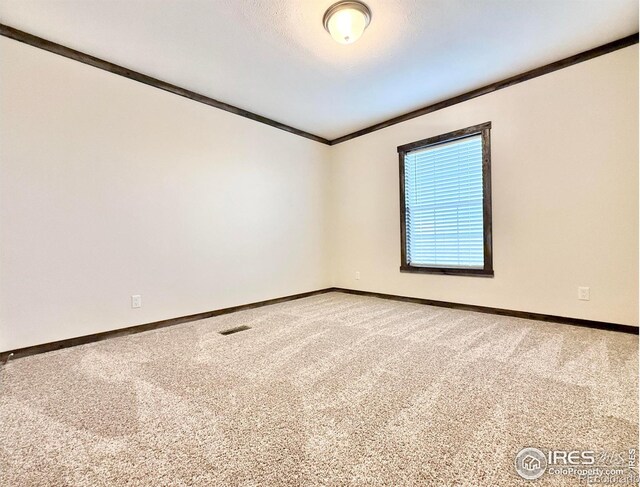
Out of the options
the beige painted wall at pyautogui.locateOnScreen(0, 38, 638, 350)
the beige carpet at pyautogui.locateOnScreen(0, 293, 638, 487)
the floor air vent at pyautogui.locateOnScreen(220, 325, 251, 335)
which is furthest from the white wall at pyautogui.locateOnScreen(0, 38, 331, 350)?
the floor air vent at pyautogui.locateOnScreen(220, 325, 251, 335)

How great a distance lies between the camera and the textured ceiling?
7.18ft

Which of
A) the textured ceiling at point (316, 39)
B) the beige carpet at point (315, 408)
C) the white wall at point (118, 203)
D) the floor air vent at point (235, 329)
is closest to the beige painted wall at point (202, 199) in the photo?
the white wall at point (118, 203)

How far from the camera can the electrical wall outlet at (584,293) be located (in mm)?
2783

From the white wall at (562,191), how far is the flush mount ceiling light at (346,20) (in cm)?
191

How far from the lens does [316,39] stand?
98.7 inches

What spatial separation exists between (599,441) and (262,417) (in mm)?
1442

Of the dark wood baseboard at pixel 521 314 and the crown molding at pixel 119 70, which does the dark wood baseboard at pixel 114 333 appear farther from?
the crown molding at pixel 119 70

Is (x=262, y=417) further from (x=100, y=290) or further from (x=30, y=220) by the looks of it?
(x=30, y=220)

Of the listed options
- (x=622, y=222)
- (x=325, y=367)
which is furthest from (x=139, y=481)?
(x=622, y=222)

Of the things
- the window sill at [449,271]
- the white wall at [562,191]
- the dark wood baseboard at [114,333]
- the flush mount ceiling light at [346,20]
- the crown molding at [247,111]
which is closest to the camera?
the flush mount ceiling light at [346,20]

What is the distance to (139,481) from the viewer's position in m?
1.06

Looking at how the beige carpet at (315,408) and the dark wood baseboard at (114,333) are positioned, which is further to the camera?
the dark wood baseboard at (114,333)
